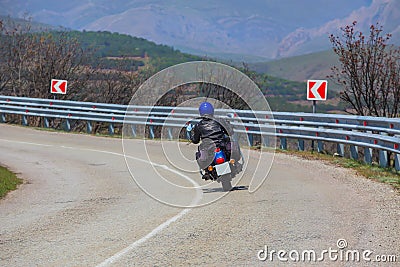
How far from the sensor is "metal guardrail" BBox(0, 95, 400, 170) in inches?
614

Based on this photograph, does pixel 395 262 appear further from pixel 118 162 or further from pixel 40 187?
pixel 118 162

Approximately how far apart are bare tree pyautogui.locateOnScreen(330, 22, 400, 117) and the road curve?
395 inches

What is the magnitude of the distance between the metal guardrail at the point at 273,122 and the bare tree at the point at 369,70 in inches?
182

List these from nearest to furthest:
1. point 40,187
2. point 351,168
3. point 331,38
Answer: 1. point 40,187
2. point 351,168
3. point 331,38

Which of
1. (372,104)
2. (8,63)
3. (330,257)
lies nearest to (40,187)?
(330,257)

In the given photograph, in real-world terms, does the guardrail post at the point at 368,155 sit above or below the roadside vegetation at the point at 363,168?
above

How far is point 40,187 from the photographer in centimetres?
1345

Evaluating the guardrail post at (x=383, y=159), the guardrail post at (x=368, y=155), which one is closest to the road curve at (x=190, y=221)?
the guardrail post at (x=383, y=159)

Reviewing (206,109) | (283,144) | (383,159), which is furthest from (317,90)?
(206,109)

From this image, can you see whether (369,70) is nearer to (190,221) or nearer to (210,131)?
(210,131)

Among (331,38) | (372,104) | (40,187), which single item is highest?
(331,38)

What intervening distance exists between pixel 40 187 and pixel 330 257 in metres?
7.72

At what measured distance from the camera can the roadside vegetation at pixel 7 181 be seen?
42.6 feet

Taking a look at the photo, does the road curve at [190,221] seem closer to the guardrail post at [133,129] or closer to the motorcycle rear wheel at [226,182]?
the motorcycle rear wheel at [226,182]
